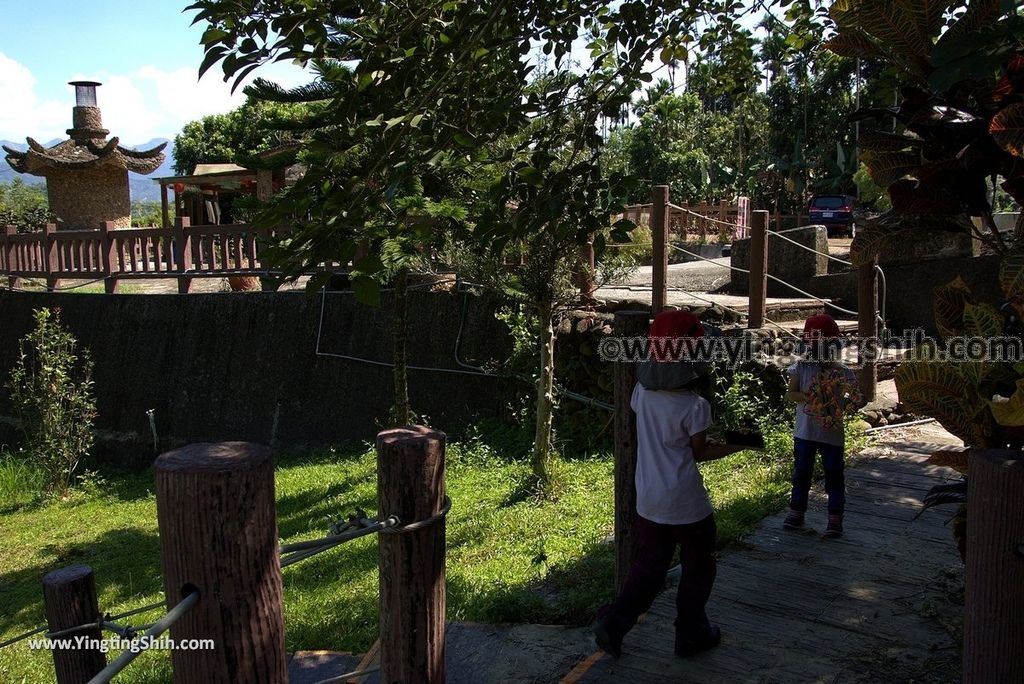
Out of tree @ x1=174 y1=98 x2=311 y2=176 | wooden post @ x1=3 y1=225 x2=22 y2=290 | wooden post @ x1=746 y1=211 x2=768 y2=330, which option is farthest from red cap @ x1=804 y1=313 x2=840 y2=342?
tree @ x1=174 y1=98 x2=311 y2=176

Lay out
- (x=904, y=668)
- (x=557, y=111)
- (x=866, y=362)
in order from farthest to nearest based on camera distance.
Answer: (x=866, y=362)
(x=557, y=111)
(x=904, y=668)

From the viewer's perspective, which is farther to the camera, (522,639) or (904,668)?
(522,639)

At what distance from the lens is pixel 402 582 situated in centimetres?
253

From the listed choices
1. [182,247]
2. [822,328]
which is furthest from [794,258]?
[182,247]

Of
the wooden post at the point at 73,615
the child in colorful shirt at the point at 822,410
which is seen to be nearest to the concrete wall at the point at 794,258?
the child in colorful shirt at the point at 822,410

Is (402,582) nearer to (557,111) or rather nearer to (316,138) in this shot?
(316,138)

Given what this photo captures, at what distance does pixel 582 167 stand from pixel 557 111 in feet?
1.96

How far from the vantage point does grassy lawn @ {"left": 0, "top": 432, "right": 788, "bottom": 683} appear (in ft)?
16.0

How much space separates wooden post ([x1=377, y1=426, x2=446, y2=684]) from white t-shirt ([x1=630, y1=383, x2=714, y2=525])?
1.20 metres

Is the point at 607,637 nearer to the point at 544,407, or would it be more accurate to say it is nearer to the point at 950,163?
the point at 950,163

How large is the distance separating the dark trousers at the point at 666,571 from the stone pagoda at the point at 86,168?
71.9ft

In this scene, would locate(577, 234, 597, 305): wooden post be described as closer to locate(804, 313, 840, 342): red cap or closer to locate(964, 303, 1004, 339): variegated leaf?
locate(804, 313, 840, 342): red cap

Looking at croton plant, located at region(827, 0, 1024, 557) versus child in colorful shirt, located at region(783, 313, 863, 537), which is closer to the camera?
croton plant, located at region(827, 0, 1024, 557)

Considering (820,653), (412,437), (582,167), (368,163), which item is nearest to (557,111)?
(582,167)
